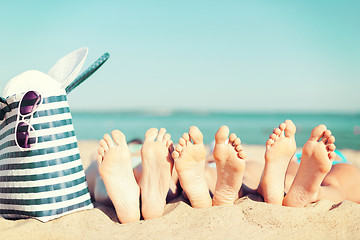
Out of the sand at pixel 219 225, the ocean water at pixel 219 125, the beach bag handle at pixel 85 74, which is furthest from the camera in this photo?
the ocean water at pixel 219 125

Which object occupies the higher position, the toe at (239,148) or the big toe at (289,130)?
the big toe at (289,130)

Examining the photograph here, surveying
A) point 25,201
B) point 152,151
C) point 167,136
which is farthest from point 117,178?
point 25,201

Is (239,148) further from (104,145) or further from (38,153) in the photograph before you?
(38,153)

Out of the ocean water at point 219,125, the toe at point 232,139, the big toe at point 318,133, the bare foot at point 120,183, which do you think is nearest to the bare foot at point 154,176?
the bare foot at point 120,183

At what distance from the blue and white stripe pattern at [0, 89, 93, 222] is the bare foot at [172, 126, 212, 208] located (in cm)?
47

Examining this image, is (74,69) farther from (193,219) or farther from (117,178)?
(193,219)

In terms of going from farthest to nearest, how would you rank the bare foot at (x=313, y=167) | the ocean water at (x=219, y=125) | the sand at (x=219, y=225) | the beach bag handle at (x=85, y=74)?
1. the ocean water at (x=219, y=125)
2. the beach bag handle at (x=85, y=74)
3. the bare foot at (x=313, y=167)
4. the sand at (x=219, y=225)

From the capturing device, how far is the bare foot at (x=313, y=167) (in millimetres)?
1316

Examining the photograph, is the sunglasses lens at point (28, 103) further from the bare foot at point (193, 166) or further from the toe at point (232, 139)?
the toe at point (232, 139)

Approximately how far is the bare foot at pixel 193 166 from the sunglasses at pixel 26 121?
0.61 metres

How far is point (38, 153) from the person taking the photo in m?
1.33

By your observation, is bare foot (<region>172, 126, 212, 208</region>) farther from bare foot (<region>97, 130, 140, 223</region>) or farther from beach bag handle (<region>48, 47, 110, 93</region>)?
beach bag handle (<region>48, 47, 110, 93</region>)

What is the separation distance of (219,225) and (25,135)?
886mm

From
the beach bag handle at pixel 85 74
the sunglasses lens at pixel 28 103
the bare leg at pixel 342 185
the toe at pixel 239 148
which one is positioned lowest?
the bare leg at pixel 342 185
